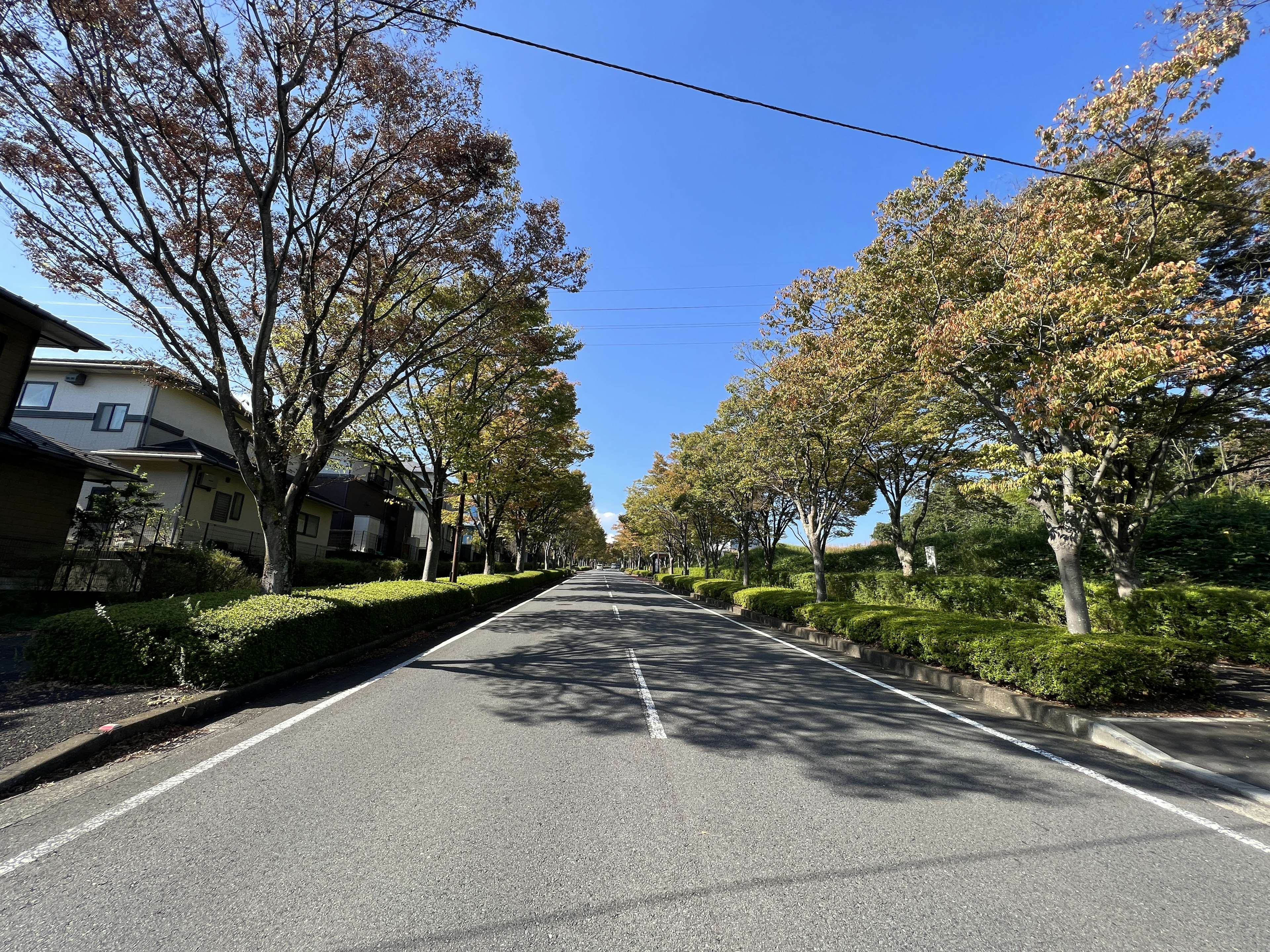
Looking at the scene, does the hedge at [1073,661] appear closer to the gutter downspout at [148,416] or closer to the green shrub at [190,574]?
the green shrub at [190,574]

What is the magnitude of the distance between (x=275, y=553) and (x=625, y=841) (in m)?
8.07

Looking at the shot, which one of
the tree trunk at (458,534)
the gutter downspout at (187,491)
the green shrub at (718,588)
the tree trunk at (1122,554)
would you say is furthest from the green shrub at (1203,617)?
the gutter downspout at (187,491)

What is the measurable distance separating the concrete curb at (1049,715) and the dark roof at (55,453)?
53.8 ft

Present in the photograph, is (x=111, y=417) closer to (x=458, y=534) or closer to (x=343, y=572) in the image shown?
(x=343, y=572)

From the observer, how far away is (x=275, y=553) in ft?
28.8

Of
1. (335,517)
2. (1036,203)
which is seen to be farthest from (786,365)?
(335,517)

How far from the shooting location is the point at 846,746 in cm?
482

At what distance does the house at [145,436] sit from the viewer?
16906 millimetres

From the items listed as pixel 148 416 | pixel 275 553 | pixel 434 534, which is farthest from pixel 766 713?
pixel 148 416

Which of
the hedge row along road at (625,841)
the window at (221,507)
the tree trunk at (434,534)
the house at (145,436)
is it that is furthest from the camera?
the window at (221,507)

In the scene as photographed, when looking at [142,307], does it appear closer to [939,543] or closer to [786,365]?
[786,365]

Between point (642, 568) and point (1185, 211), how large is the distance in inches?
3386

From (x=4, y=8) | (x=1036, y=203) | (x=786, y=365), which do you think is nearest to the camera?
(x=4, y=8)

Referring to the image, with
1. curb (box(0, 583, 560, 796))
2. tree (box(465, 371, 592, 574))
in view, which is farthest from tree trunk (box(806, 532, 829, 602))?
curb (box(0, 583, 560, 796))
